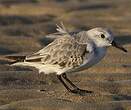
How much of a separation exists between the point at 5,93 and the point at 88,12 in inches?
351

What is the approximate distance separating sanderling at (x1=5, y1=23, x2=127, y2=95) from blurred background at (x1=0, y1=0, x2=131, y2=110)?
316mm

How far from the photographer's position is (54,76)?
28.3ft

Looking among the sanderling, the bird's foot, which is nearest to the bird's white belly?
the sanderling

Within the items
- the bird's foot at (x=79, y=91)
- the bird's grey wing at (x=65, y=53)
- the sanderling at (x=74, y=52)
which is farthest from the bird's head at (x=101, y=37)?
the bird's foot at (x=79, y=91)

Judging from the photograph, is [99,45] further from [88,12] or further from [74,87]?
[88,12]

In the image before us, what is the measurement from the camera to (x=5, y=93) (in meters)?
7.24

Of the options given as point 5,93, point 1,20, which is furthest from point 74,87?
point 1,20

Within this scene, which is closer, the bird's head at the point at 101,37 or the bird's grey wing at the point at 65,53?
the bird's grey wing at the point at 65,53

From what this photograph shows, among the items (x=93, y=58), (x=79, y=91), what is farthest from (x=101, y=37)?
(x=79, y=91)

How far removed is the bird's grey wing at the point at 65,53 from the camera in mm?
7363

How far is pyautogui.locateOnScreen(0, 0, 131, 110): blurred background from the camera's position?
698cm

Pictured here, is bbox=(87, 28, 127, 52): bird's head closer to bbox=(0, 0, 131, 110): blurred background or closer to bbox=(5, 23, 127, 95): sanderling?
bbox=(5, 23, 127, 95): sanderling

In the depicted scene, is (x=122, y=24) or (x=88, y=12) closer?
(x=122, y=24)

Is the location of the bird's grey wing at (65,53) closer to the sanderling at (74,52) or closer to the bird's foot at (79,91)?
the sanderling at (74,52)
